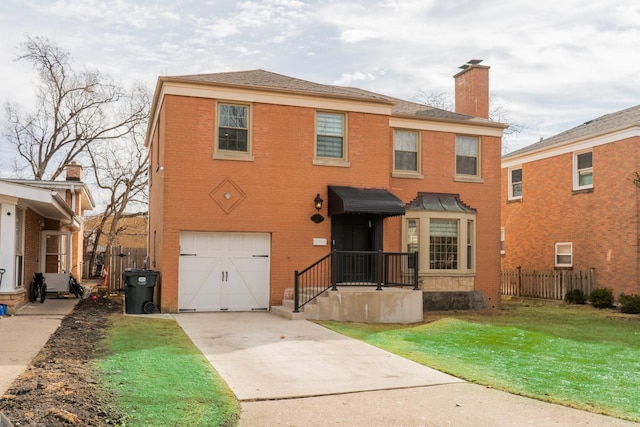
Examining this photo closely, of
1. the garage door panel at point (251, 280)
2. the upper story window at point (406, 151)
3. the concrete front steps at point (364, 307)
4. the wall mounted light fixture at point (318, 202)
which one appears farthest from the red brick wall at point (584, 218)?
the garage door panel at point (251, 280)

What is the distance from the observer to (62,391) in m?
6.37

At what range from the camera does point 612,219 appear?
20328 millimetres

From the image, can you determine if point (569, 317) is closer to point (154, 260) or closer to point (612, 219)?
point (612, 219)

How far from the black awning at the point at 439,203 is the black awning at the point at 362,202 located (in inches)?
62.4

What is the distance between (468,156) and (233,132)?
25.0 feet

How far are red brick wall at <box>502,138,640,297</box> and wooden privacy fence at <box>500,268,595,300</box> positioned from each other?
1.63ft

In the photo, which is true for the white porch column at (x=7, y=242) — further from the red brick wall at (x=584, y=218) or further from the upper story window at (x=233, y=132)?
the red brick wall at (x=584, y=218)

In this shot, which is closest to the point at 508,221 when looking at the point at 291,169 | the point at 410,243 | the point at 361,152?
the point at 410,243

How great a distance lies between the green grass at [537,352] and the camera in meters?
7.52

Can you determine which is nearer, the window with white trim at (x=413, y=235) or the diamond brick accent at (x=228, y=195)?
the diamond brick accent at (x=228, y=195)

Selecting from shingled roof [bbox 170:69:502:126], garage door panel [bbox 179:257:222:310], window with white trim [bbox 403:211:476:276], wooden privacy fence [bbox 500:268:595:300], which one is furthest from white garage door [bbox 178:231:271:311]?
wooden privacy fence [bbox 500:268:595:300]

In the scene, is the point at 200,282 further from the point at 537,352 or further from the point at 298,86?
the point at 537,352

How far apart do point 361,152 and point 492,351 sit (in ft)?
25.8

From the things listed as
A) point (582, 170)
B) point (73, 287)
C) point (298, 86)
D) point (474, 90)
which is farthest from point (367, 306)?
point (582, 170)
